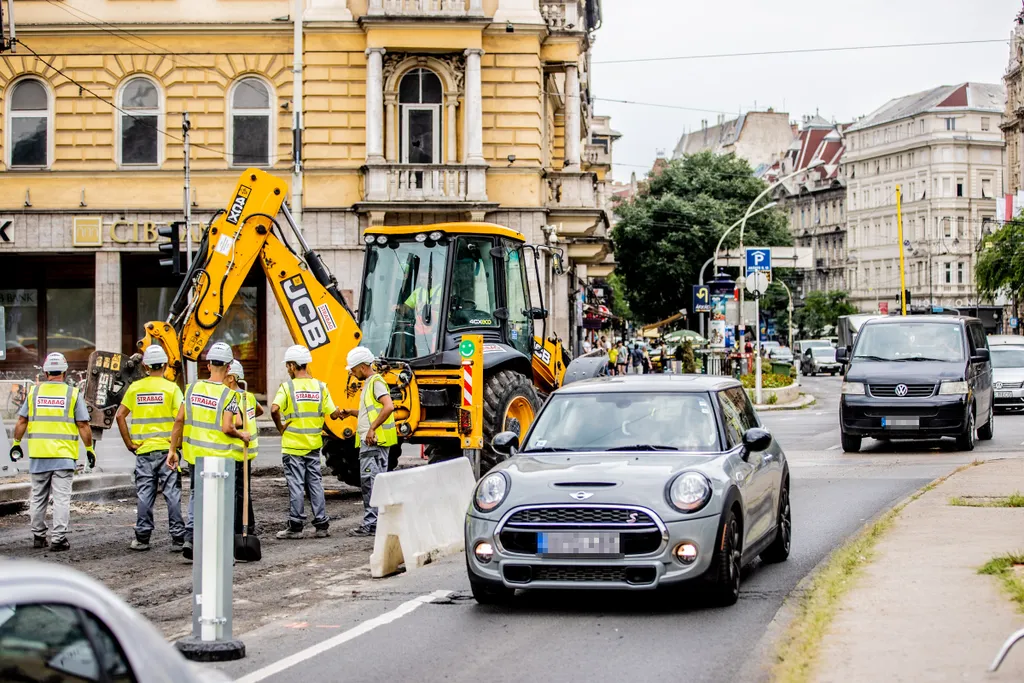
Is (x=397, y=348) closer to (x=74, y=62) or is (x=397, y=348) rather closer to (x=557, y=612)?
(x=557, y=612)

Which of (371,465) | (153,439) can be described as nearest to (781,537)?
(371,465)

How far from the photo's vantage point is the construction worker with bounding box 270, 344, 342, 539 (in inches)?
546

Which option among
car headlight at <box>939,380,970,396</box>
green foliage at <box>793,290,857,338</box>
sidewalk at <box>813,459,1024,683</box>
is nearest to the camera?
sidewalk at <box>813,459,1024,683</box>

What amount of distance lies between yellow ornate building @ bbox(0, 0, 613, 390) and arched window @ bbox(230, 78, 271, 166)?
1.7 inches

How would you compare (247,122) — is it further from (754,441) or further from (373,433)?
(754,441)

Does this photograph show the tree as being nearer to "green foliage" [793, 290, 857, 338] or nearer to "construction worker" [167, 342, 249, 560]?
"green foliage" [793, 290, 857, 338]

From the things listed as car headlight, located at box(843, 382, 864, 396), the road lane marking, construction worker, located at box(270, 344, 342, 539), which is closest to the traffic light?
construction worker, located at box(270, 344, 342, 539)

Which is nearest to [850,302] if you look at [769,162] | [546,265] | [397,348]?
[769,162]

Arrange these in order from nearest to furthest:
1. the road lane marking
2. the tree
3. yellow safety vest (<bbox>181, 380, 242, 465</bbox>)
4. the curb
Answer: the curb
the road lane marking
yellow safety vest (<bbox>181, 380, 242, 465</bbox>)
the tree

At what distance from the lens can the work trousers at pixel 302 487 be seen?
1388cm

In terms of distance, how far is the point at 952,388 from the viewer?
2252 cm

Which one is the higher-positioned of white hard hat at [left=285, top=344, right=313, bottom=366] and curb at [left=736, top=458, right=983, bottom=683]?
white hard hat at [left=285, top=344, right=313, bottom=366]

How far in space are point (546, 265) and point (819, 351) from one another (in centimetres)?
5330

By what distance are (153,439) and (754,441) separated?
580cm
